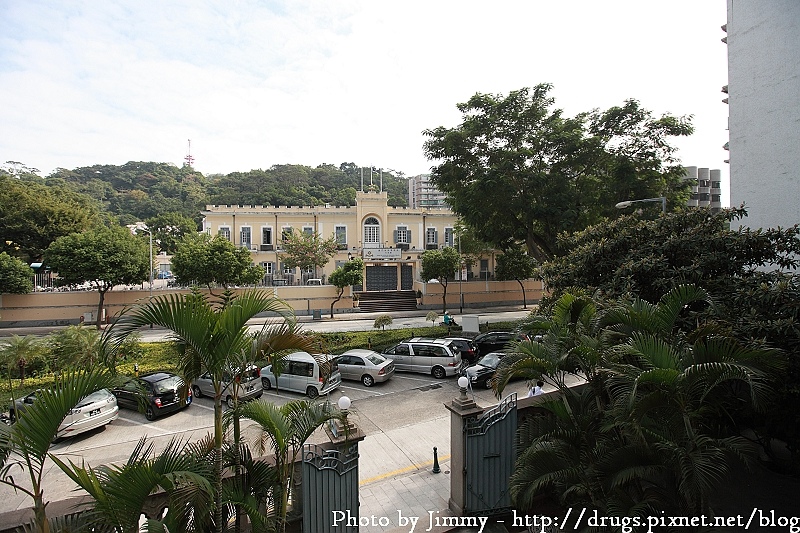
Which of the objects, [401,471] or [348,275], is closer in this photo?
[401,471]

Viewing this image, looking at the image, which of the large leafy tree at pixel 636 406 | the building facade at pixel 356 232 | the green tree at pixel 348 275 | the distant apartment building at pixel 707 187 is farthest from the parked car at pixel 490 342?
the distant apartment building at pixel 707 187

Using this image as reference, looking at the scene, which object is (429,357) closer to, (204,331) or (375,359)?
(375,359)

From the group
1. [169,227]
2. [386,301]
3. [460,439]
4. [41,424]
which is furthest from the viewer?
[169,227]

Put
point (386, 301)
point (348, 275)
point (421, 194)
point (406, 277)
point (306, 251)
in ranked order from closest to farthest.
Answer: point (348, 275) → point (306, 251) → point (386, 301) → point (406, 277) → point (421, 194)

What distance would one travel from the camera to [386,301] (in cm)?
3359

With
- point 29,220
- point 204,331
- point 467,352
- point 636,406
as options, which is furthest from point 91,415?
point 29,220

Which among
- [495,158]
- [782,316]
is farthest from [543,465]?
[495,158]

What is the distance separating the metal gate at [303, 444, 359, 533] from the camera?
478 cm

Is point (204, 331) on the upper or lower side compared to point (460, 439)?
upper

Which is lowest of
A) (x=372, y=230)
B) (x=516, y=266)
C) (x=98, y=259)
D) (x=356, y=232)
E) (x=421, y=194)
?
(x=516, y=266)

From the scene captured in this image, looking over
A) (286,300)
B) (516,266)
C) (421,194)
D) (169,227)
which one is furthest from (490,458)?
(421,194)

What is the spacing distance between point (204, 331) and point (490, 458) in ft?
14.1

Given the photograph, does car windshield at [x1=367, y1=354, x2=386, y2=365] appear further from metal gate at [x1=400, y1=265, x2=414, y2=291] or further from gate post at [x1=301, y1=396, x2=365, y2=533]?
metal gate at [x1=400, y1=265, x2=414, y2=291]

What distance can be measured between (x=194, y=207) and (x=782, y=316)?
73164 mm
